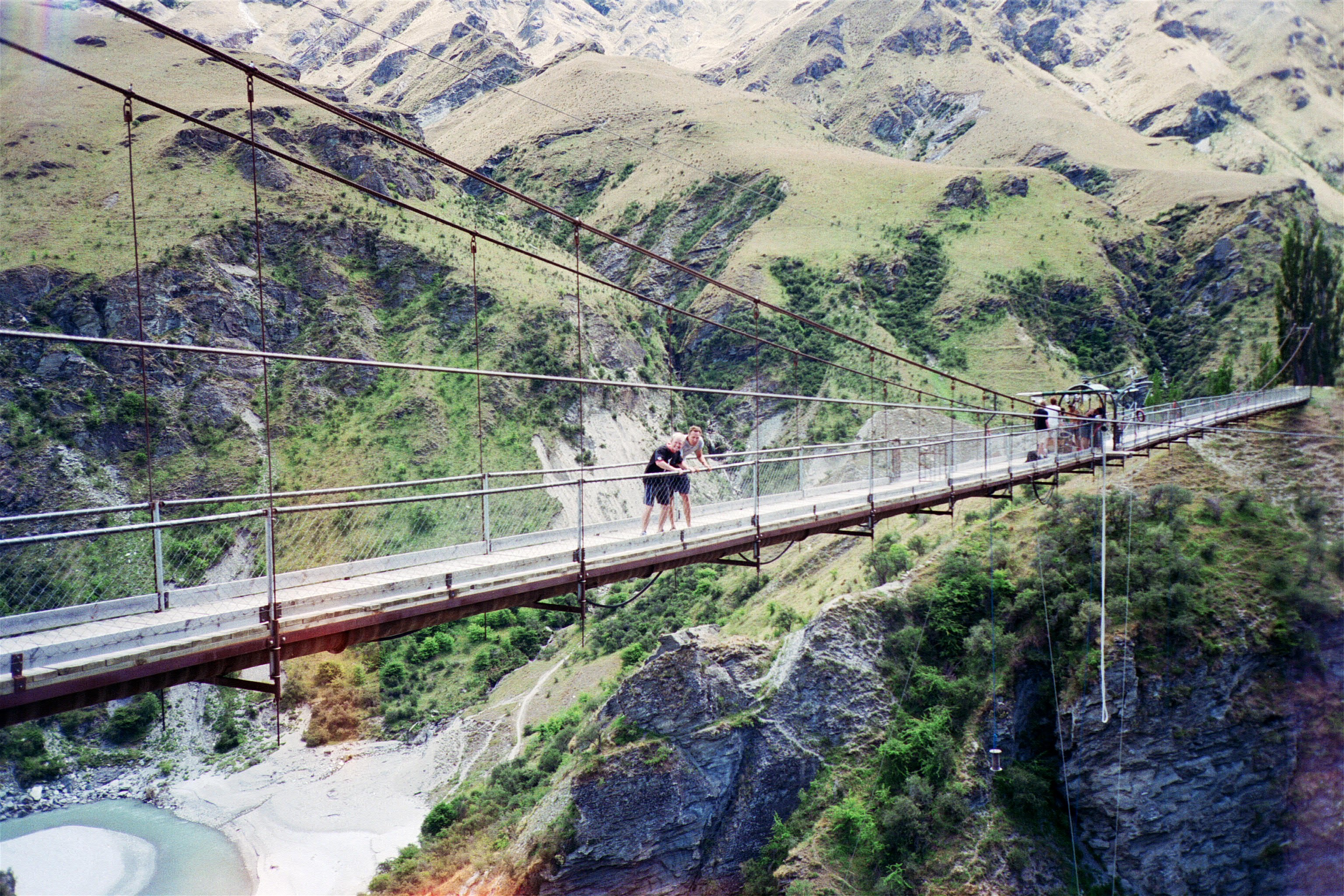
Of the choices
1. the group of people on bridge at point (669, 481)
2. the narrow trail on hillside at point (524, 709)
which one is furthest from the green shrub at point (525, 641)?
the group of people on bridge at point (669, 481)

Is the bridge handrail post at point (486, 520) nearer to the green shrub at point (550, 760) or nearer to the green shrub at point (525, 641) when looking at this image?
the green shrub at point (550, 760)

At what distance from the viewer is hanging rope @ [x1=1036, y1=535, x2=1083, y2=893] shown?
1752 centimetres

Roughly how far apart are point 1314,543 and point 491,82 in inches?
3754

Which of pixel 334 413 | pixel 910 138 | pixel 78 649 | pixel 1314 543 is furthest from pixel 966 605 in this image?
pixel 910 138

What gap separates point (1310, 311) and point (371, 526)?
41518 mm

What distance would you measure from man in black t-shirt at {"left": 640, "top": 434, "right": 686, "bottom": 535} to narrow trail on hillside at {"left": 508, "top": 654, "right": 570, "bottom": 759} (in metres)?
23.0

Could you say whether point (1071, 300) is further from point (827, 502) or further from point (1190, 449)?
point (827, 502)

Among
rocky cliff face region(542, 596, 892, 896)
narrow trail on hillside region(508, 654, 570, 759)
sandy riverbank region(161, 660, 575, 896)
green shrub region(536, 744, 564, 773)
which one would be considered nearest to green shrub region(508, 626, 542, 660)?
sandy riverbank region(161, 660, 575, 896)

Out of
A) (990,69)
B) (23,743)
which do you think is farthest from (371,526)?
(990,69)

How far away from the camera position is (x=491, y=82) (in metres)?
97.8

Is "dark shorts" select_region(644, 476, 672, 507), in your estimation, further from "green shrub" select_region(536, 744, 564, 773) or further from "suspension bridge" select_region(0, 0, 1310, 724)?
"green shrub" select_region(536, 744, 564, 773)

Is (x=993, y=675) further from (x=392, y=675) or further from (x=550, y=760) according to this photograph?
(x=392, y=675)

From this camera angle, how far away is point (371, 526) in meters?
11.7

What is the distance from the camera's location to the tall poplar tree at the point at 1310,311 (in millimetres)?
37719
